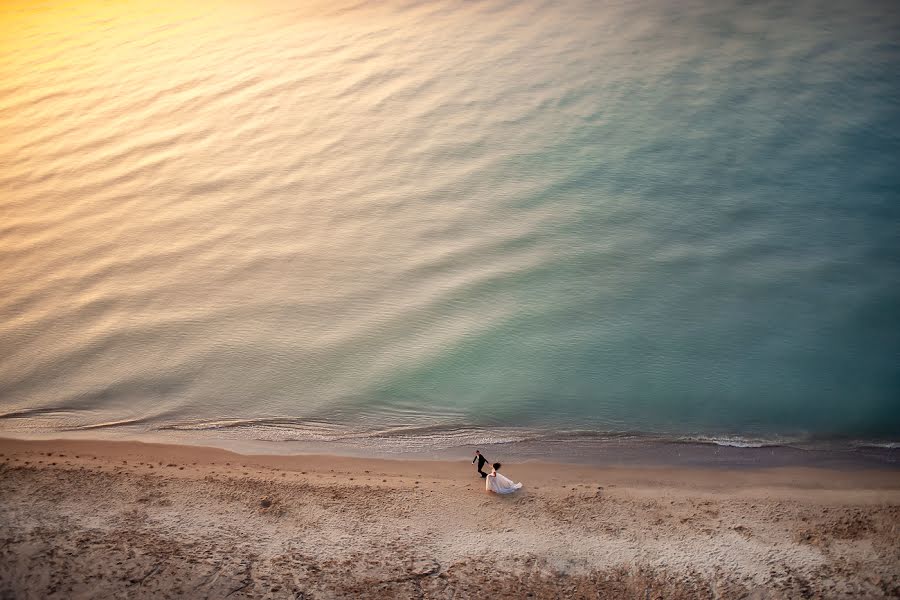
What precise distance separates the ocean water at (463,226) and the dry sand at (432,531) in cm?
94

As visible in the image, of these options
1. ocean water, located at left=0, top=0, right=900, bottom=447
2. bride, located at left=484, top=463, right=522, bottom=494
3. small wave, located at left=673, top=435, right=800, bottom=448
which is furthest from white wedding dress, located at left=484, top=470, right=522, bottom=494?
small wave, located at left=673, top=435, right=800, bottom=448

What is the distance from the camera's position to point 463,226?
13609 millimetres

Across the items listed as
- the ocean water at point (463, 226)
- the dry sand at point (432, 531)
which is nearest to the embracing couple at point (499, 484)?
the dry sand at point (432, 531)

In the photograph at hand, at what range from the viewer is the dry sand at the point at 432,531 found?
7297mm

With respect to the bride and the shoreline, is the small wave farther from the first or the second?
the bride

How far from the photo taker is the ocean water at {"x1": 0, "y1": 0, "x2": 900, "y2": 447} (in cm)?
1033

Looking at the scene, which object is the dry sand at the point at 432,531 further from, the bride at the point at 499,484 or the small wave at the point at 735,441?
the small wave at the point at 735,441

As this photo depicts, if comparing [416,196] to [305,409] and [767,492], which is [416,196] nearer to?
[305,409]

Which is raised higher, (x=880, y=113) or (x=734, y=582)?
(x=880, y=113)

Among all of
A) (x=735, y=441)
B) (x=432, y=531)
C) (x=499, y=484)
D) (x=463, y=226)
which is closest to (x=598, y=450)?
(x=499, y=484)

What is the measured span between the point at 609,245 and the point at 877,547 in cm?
694

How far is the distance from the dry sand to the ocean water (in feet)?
3.07

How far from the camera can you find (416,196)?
14594 mm

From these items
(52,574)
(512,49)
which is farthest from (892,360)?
(512,49)
